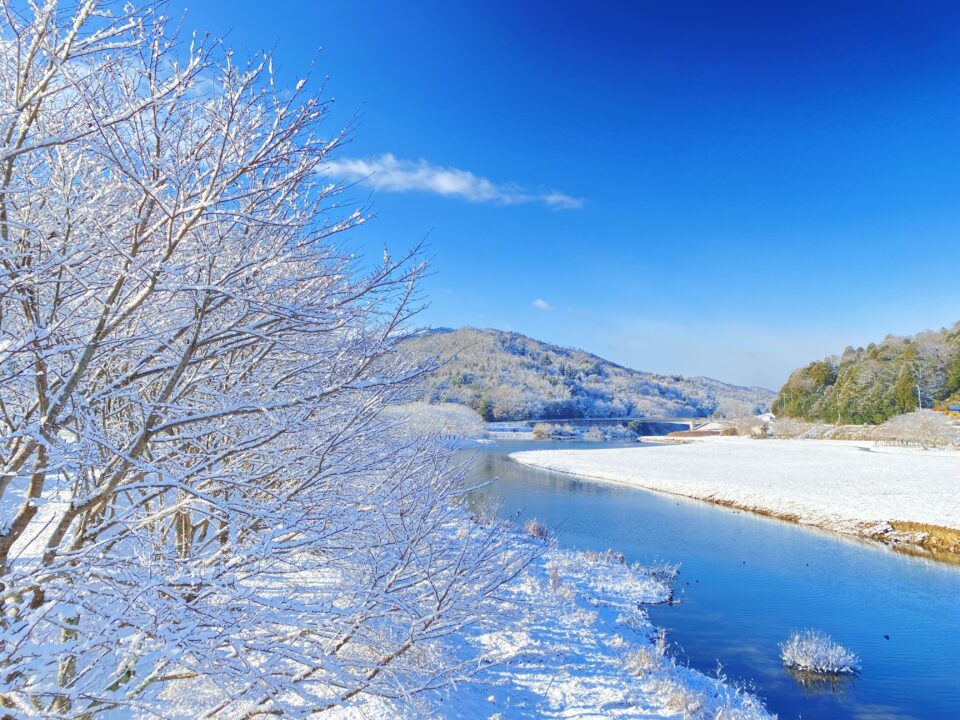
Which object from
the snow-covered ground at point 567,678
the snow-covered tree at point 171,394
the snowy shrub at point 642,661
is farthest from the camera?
the snowy shrub at point 642,661

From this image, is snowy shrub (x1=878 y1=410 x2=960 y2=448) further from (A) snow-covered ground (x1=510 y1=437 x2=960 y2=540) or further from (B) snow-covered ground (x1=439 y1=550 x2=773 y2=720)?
(B) snow-covered ground (x1=439 y1=550 x2=773 y2=720)

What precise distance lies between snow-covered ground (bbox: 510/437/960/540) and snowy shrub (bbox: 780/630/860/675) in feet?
33.3

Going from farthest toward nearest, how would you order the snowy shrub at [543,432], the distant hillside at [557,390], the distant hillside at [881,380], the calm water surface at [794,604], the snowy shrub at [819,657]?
the distant hillside at [557,390] < the snowy shrub at [543,432] < the distant hillside at [881,380] < the snowy shrub at [819,657] < the calm water surface at [794,604]

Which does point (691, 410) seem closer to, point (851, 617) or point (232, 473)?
point (851, 617)

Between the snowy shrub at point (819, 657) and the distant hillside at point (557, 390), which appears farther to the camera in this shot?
the distant hillside at point (557, 390)

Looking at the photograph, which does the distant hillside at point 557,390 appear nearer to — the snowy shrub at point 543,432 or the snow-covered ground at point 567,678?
the snowy shrub at point 543,432

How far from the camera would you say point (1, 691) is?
85.4 inches

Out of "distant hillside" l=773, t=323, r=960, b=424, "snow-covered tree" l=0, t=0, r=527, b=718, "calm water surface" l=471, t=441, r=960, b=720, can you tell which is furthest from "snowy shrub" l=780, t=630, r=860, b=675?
"distant hillside" l=773, t=323, r=960, b=424

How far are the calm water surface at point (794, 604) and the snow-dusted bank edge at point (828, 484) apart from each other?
4.46ft

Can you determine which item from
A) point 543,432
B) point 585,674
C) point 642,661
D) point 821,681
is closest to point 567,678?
point 585,674

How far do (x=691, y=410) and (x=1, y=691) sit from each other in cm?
15041

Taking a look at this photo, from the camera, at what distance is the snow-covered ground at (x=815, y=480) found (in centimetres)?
1848

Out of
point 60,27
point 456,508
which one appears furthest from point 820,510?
point 60,27

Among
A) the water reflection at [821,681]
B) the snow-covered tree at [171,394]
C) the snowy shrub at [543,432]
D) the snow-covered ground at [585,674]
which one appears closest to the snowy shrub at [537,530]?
the snow-covered ground at [585,674]
